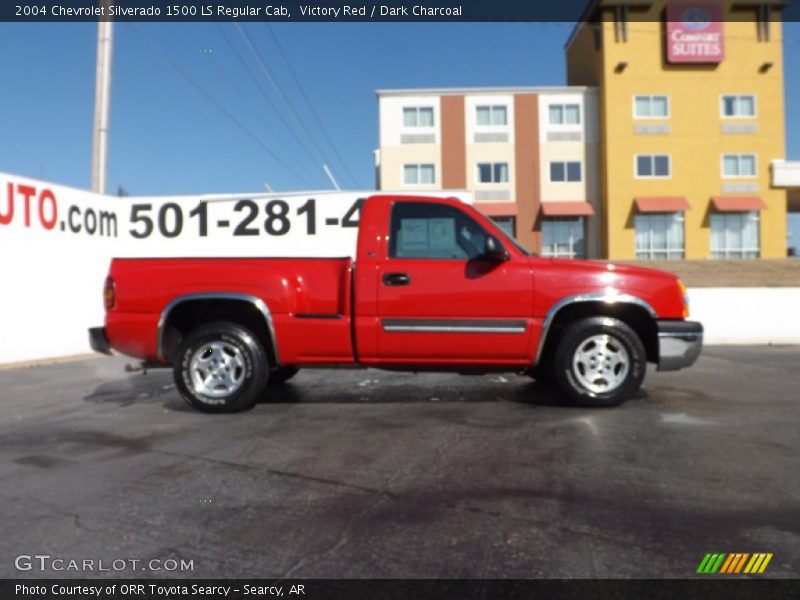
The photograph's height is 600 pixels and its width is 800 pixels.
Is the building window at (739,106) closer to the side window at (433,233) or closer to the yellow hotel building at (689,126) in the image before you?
the yellow hotel building at (689,126)

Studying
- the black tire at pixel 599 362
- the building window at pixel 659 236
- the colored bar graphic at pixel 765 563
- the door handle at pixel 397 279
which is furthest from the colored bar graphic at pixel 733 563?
the building window at pixel 659 236

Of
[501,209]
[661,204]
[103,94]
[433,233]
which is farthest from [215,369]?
[661,204]

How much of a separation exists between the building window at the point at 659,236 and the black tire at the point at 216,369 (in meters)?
32.2

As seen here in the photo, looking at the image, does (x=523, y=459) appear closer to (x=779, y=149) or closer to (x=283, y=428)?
(x=283, y=428)

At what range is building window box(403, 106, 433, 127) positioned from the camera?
1433 inches

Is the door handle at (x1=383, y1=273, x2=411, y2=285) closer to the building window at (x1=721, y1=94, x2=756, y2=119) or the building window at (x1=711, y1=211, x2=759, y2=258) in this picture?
the building window at (x1=711, y1=211, x2=759, y2=258)

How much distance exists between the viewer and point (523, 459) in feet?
14.5

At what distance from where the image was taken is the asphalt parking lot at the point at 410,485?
2.95m

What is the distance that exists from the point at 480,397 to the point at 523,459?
8.14 feet

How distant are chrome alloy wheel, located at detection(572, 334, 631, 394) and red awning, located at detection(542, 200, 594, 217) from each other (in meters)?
30.2

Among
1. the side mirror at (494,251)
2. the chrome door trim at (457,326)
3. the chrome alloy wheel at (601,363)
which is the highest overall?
the side mirror at (494,251)

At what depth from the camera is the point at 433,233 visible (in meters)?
6.14

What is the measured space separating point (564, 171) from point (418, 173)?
7678 mm
